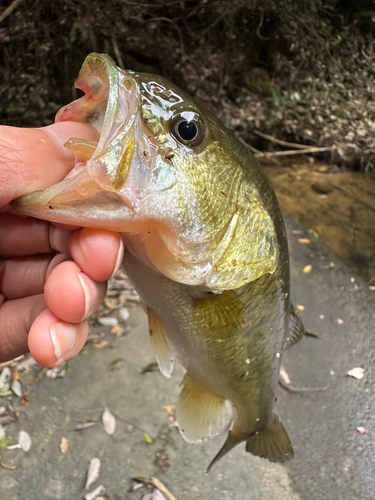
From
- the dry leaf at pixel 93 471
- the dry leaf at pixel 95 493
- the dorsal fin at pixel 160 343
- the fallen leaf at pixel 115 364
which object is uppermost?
the dorsal fin at pixel 160 343

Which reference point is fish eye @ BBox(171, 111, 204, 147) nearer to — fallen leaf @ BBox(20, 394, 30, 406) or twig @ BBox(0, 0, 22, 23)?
fallen leaf @ BBox(20, 394, 30, 406)

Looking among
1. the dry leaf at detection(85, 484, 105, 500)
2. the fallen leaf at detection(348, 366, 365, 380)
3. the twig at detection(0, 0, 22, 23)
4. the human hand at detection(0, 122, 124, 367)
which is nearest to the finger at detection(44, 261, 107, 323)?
the human hand at detection(0, 122, 124, 367)

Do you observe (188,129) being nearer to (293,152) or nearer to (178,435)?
(178,435)

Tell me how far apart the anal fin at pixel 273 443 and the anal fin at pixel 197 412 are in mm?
166

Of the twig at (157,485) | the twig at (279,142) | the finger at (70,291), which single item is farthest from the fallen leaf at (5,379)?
the twig at (279,142)

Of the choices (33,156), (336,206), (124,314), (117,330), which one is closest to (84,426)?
(117,330)

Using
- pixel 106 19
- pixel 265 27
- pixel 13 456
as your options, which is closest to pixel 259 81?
pixel 265 27

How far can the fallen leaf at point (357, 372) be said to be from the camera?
162 centimetres

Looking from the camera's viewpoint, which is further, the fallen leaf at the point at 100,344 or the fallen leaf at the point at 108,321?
the fallen leaf at the point at 108,321

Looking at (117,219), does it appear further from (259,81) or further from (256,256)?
(259,81)

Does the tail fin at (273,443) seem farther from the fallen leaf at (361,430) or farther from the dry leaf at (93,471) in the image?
the dry leaf at (93,471)

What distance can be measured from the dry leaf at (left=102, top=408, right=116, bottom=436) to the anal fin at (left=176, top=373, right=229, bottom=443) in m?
0.60

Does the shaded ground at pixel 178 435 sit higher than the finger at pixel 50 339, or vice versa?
the finger at pixel 50 339

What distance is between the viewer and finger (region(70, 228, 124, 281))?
27.6 inches
